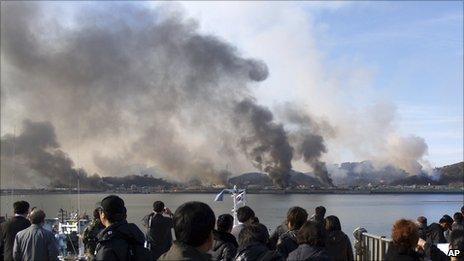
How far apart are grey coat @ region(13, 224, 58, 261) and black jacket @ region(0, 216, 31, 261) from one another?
1004 millimetres

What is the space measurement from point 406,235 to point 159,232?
6851mm

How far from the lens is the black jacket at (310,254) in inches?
209

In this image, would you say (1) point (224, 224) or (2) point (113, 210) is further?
(1) point (224, 224)

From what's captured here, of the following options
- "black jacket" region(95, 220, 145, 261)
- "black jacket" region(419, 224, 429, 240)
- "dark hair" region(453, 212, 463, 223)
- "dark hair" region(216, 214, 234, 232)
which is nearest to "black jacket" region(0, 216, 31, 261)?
"dark hair" region(216, 214, 234, 232)

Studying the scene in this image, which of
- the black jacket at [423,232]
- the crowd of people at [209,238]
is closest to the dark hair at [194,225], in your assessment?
the crowd of people at [209,238]

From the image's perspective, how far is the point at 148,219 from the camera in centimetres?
1141

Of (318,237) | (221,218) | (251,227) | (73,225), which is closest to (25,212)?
(221,218)

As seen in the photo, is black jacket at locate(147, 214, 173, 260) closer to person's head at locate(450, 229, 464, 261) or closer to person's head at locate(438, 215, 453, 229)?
person's head at locate(438, 215, 453, 229)

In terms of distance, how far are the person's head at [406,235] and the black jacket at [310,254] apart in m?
0.66

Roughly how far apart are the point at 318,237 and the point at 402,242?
0.76 m

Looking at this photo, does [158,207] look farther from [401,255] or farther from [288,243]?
[401,255]

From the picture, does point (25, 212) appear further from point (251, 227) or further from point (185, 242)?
point (185, 242)

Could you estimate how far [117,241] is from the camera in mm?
5164

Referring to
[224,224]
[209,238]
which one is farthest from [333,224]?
[209,238]
